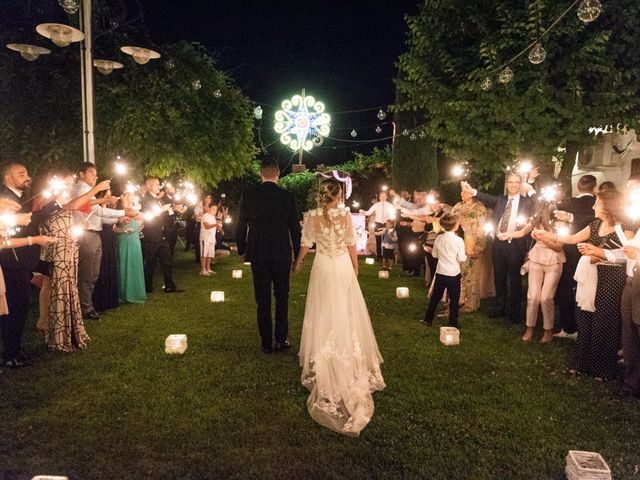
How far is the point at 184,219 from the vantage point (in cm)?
1997

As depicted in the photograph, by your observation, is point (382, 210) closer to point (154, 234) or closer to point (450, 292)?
point (154, 234)

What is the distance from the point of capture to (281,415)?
15.3ft

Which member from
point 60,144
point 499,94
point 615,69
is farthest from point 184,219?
point 615,69

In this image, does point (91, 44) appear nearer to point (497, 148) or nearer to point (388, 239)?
point (497, 148)

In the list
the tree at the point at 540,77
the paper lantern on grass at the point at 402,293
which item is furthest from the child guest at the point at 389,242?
the tree at the point at 540,77

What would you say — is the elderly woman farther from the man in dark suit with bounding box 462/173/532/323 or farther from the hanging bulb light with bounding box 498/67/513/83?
the hanging bulb light with bounding box 498/67/513/83

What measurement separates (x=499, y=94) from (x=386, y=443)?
720 centimetres

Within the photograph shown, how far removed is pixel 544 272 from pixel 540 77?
3692 mm

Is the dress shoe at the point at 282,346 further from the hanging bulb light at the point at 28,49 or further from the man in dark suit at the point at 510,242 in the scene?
the hanging bulb light at the point at 28,49

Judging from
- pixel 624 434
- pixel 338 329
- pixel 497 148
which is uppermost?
pixel 497 148

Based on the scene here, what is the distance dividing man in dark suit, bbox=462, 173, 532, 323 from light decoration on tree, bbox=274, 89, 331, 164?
20915mm

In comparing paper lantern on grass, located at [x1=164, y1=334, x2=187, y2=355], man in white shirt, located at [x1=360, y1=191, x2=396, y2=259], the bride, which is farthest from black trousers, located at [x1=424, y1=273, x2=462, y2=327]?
man in white shirt, located at [x1=360, y1=191, x2=396, y2=259]

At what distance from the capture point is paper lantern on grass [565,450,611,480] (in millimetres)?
3475

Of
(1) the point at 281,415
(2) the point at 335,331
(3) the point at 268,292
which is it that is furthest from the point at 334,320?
(3) the point at 268,292
